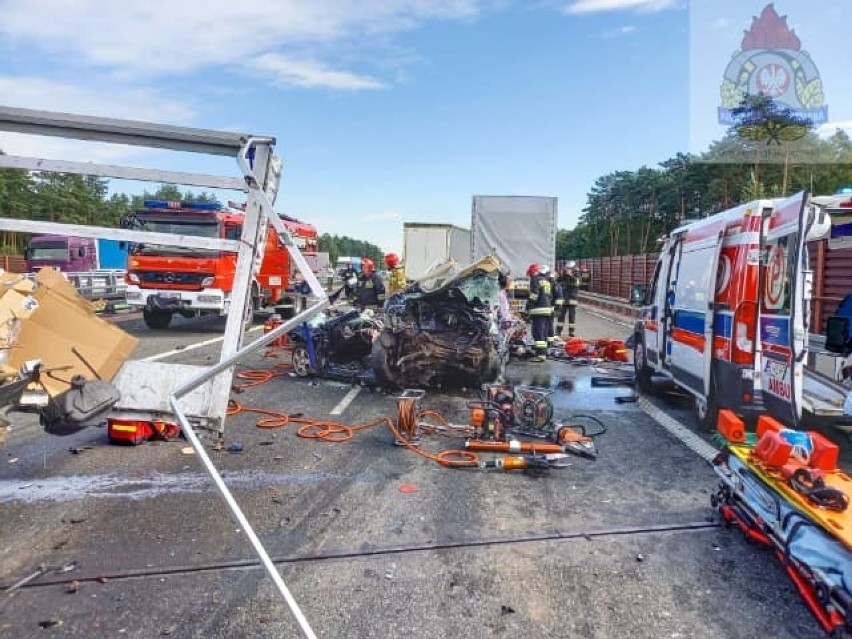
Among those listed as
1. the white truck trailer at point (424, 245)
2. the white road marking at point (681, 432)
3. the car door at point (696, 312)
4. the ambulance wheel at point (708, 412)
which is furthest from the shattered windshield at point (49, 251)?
the ambulance wheel at point (708, 412)

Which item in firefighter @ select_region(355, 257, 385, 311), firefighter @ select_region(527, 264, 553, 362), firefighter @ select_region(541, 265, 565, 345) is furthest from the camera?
firefighter @ select_region(541, 265, 565, 345)

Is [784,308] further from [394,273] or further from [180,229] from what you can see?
[180,229]

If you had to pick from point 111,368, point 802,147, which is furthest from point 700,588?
point 802,147

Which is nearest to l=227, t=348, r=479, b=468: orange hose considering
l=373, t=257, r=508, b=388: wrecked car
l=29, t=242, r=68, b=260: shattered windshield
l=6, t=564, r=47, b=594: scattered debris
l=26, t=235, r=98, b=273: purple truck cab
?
l=373, t=257, r=508, b=388: wrecked car

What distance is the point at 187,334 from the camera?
1234 centimetres

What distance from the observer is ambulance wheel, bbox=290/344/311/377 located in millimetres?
8434

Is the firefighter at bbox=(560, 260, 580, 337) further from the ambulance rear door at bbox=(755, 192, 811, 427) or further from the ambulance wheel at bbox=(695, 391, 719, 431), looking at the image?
the ambulance rear door at bbox=(755, 192, 811, 427)

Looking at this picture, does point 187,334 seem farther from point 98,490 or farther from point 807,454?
point 807,454

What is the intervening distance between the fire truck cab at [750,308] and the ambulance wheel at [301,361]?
16.1 ft

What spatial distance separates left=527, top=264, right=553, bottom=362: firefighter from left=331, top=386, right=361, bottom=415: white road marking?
3.78 metres

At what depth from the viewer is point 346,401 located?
23.3 ft

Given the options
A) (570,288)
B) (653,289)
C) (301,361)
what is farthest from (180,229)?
(653,289)

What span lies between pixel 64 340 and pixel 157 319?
10243 mm

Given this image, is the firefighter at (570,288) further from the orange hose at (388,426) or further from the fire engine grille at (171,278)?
the fire engine grille at (171,278)
